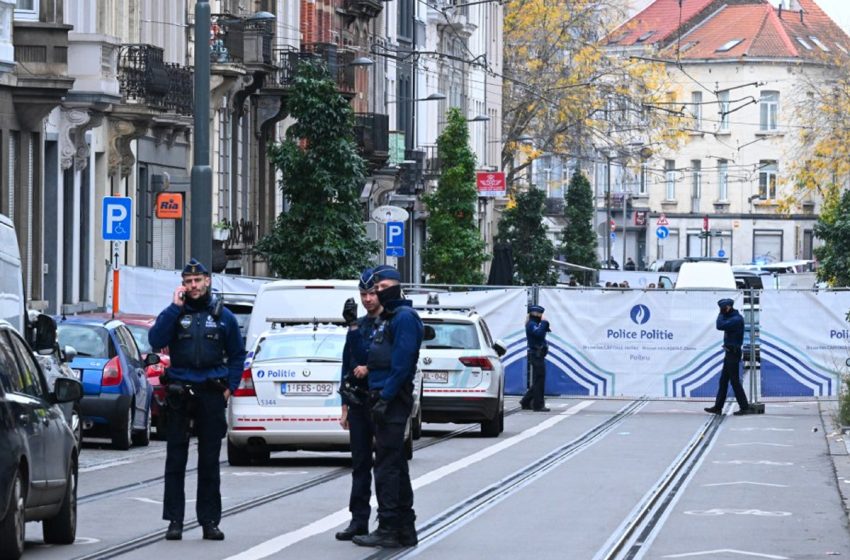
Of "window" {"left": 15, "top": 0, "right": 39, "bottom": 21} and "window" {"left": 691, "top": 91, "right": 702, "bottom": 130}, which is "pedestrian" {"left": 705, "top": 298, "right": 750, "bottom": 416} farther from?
"window" {"left": 691, "top": 91, "right": 702, "bottom": 130}

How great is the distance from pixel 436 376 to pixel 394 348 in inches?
525

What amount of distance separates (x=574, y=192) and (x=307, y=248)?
1937 inches

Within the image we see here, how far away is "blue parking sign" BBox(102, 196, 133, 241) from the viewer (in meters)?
33.6

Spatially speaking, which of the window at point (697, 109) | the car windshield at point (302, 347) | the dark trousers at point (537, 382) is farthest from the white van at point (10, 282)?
the window at point (697, 109)

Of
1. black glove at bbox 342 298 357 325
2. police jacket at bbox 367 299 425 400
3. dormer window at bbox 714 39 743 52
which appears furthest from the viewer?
dormer window at bbox 714 39 743 52

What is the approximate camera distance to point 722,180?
127 m

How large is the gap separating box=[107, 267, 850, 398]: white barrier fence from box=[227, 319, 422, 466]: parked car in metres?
15.7

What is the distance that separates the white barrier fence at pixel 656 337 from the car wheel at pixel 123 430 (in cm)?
1277

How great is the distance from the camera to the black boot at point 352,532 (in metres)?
15.1

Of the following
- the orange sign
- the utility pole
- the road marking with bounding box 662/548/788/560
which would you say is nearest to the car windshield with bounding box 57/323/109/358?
the utility pole

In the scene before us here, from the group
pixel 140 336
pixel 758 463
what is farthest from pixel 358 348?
pixel 140 336

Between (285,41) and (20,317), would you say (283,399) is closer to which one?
(20,317)

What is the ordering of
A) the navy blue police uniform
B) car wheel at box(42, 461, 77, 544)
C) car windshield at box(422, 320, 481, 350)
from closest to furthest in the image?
car wheel at box(42, 461, 77, 544), the navy blue police uniform, car windshield at box(422, 320, 481, 350)

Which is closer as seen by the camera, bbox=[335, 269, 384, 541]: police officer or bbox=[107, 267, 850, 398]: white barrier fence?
bbox=[335, 269, 384, 541]: police officer
